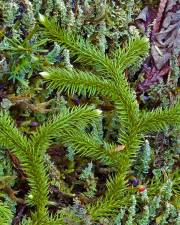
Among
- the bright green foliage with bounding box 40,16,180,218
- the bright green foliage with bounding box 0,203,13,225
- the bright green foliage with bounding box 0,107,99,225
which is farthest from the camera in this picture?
the bright green foliage with bounding box 40,16,180,218

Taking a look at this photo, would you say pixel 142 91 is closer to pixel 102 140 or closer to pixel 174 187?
pixel 102 140

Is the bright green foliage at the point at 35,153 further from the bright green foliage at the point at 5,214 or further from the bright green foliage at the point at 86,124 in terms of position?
→ the bright green foliage at the point at 5,214

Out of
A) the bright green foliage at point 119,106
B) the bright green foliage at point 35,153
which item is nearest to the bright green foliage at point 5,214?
the bright green foliage at point 35,153

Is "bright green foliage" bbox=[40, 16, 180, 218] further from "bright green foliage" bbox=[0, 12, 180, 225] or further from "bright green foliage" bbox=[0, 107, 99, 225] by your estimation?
"bright green foliage" bbox=[0, 107, 99, 225]

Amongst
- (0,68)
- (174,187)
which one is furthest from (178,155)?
(0,68)

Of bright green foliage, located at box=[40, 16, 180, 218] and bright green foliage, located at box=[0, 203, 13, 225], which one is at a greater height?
bright green foliage, located at box=[40, 16, 180, 218]

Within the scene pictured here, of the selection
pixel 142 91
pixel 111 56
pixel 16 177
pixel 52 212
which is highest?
pixel 111 56

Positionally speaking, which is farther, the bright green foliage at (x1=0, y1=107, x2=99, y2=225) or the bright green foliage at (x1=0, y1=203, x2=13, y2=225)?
the bright green foliage at (x1=0, y1=107, x2=99, y2=225)

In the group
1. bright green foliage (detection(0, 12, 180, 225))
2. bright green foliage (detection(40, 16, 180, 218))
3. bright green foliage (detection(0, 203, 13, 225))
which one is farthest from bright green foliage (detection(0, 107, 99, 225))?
bright green foliage (detection(40, 16, 180, 218))

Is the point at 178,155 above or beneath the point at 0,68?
beneath

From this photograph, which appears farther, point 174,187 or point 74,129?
point 174,187

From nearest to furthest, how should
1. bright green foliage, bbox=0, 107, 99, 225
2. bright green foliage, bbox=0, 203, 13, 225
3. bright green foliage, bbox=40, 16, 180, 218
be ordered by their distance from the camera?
bright green foliage, bbox=0, 203, 13, 225 < bright green foliage, bbox=0, 107, 99, 225 < bright green foliage, bbox=40, 16, 180, 218
